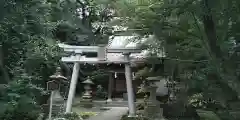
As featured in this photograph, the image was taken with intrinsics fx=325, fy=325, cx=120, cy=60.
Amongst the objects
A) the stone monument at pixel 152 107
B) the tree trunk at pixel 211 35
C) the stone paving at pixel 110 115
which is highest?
the tree trunk at pixel 211 35

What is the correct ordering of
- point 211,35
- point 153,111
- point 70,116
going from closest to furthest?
point 211,35, point 70,116, point 153,111

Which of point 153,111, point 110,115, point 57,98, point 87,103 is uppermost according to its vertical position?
point 57,98

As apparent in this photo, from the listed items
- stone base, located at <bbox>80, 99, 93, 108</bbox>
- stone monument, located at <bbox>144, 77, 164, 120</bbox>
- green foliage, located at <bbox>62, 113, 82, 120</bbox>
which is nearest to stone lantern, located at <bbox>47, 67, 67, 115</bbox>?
green foliage, located at <bbox>62, 113, 82, 120</bbox>

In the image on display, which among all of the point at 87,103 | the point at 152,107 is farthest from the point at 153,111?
the point at 87,103

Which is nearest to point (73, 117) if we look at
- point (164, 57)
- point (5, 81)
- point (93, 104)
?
point (5, 81)

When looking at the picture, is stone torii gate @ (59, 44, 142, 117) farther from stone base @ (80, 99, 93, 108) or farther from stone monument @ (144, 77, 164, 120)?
stone base @ (80, 99, 93, 108)

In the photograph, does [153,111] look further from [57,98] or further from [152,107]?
[57,98]

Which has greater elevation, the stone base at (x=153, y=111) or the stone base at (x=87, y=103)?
the stone base at (x=87, y=103)

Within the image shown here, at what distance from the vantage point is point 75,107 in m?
15.5

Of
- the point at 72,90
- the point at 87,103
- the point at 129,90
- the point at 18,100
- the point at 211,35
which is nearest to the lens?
the point at 211,35

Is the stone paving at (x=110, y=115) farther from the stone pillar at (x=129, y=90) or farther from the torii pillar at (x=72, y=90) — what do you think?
the torii pillar at (x=72, y=90)

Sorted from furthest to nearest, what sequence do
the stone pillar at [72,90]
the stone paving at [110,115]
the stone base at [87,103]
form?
1. the stone base at [87,103]
2. the stone paving at [110,115]
3. the stone pillar at [72,90]

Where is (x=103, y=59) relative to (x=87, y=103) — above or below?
above

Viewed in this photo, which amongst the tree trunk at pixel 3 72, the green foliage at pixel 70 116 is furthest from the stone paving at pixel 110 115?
the tree trunk at pixel 3 72
